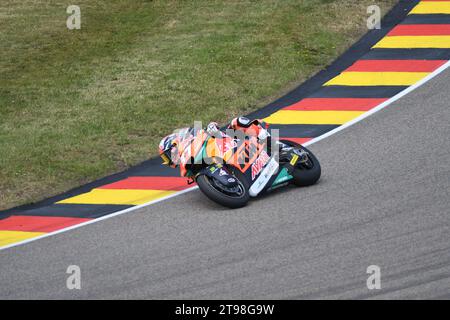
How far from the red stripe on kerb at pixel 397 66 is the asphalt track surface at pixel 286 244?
10.9 ft

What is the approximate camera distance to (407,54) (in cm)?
1792

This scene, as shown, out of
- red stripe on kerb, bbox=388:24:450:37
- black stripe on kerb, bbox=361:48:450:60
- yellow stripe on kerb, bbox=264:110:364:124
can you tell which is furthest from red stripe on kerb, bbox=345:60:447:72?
yellow stripe on kerb, bbox=264:110:364:124

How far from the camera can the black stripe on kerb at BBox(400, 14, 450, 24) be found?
63.3 ft

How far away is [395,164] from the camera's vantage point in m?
13.4

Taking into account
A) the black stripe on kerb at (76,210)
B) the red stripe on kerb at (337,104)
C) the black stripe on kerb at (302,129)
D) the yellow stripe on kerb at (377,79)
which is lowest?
the black stripe on kerb at (76,210)

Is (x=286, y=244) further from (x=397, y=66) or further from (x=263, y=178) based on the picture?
(x=397, y=66)

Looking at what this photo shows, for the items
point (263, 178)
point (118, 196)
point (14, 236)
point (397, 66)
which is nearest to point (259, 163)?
point (263, 178)

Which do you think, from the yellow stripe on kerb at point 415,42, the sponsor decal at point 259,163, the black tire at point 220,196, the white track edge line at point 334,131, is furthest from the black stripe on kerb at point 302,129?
the yellow stripe on kerb at point 415,42

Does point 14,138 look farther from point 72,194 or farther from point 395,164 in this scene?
point 395,164

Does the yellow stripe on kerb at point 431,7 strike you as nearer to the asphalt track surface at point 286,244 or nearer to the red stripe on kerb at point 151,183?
the asphalt track surface at point 286,244

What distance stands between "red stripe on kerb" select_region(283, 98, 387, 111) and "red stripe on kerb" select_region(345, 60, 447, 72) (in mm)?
1389

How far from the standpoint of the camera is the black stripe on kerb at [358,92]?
53.7 feet

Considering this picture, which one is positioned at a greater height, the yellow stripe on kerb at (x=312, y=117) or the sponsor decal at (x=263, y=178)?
the yellow stripe on kerb at (x=312, y=117)

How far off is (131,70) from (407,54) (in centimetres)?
517
